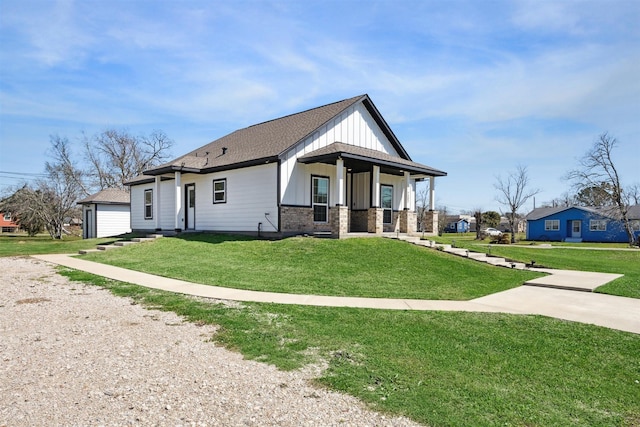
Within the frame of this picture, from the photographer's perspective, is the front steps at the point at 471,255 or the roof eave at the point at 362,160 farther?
the roof eave at the point at 362,160

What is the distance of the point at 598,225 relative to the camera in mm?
43000

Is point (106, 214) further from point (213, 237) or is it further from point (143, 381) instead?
point (143, 381)

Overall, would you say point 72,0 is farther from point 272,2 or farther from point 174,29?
point 272,2

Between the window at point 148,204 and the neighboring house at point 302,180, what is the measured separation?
107 cm

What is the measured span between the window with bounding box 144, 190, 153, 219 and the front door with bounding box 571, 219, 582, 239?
145 ft

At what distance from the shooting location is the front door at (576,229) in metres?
44.7

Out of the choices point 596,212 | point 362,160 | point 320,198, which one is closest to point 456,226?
point 596,212

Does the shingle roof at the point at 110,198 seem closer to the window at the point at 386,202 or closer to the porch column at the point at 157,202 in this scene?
the porch column at the point at 157,202

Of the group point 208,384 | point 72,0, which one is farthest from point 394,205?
point 208,384

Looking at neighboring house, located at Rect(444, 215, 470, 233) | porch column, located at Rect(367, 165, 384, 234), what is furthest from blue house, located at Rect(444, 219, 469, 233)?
porch column, located at Rect(367, 165, 384, 234)

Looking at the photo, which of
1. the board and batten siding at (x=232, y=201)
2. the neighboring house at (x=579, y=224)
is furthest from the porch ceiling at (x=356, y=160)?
the neighboring house at (x=579, y=224)

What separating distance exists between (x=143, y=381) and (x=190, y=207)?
59.1 ft

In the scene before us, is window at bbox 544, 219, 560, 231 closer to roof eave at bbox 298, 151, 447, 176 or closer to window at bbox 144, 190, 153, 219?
roof eave at bbox 298, 151, 447, 176

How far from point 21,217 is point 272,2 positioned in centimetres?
4360
